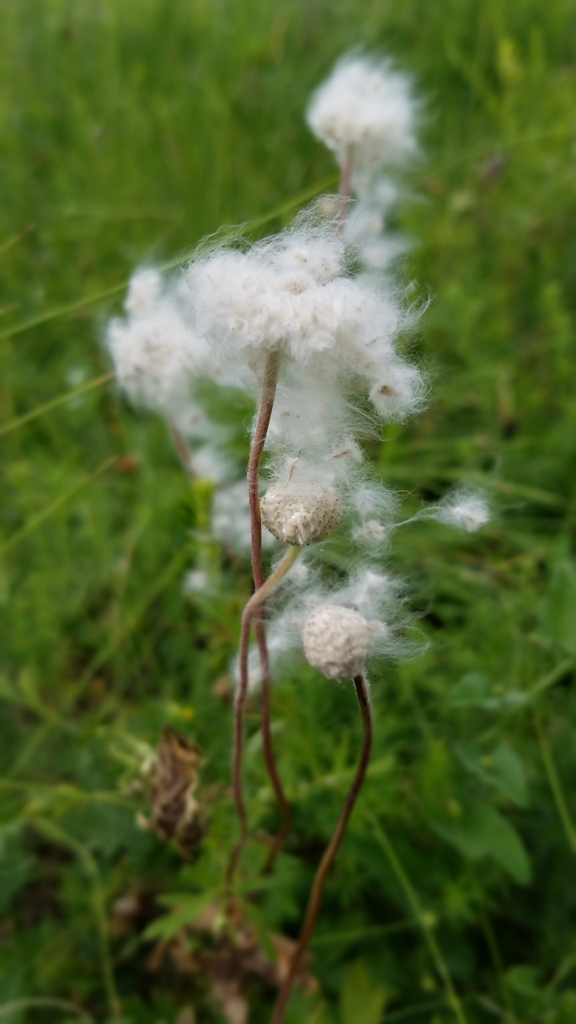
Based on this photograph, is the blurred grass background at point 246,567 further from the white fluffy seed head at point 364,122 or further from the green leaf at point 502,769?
the white fluffy seed head at point 364,122

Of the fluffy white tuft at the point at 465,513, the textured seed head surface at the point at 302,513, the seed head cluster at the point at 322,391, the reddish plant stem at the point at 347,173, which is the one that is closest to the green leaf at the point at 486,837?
the seed head cluster at the point at 322,391

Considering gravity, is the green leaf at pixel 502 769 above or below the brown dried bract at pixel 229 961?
above

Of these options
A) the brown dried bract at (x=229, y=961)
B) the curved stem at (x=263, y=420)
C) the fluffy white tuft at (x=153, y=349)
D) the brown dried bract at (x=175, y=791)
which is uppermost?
the fluffy white tuft at (x=153, y=349)

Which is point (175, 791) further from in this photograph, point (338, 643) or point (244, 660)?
point (338, 643)

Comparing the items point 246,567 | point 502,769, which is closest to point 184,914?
point 502,769

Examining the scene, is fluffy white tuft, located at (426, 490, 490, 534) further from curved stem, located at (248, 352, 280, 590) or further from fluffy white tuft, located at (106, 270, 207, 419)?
fluffy white tuft, located at (106, 270, 207, 419)

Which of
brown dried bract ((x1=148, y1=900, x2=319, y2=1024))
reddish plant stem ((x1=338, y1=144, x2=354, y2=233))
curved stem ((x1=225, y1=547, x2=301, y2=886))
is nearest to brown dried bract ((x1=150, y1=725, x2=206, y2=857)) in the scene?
curved stem ((x1=225, y1=547, x2=301, y2=886))
